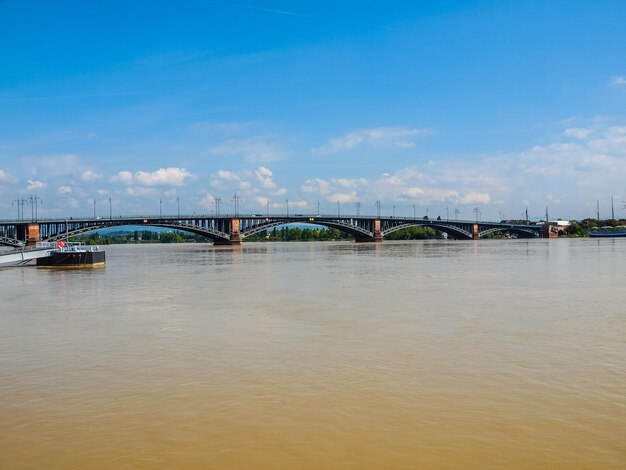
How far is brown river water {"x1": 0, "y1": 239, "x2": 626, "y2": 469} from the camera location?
6.90 meters

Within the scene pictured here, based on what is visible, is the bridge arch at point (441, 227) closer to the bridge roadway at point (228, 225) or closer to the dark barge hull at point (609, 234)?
the bridge roadway at point (228, 225)

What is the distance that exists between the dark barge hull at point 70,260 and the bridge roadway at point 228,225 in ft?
97.5

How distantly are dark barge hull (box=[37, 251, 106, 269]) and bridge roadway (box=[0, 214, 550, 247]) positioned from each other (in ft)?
97.5

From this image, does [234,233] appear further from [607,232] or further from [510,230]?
[607,232]

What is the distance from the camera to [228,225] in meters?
118

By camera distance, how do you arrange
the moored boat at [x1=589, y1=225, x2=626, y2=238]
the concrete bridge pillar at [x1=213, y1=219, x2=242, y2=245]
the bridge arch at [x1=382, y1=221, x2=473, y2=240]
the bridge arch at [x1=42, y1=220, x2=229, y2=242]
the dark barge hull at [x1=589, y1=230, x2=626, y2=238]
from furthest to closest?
1. the moored boat at [x1=589, y1=225, x2=626, y2=238]
2. the dark barge hull at [x1=589, y1=230, x2=626, y2=238]
3. the bridge arch at [x1=382, y1=221, x2=473, y2=240]
4. the concrete bridge pillar at [x1=213, y1=219, x2=242, y2=245]
5. the bridge arch at [x1=42, y1=220, x2=229, y2=242]

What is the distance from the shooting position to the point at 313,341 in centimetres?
1395

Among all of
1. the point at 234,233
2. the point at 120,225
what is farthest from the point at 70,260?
the point at 234,233

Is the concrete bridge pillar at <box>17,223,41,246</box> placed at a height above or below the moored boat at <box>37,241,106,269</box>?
above

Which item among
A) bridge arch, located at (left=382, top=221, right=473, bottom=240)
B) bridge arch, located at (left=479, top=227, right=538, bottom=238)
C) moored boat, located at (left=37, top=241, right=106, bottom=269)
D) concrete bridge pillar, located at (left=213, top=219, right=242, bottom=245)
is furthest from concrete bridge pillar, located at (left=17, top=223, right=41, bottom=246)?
bridge arch, located at (left=479, top=227, right=538, bottom=238)

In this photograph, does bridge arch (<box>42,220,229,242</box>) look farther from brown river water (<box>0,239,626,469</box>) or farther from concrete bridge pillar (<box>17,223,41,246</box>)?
brown river water (<box>0,239,626,469</box>)

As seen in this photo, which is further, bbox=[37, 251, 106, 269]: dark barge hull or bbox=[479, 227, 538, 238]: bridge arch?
bbox=[479, 227, 538, 238]: bridge arch

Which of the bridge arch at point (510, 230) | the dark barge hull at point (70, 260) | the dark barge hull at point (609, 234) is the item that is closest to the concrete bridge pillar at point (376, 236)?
the bridge arch at point (510, 230)

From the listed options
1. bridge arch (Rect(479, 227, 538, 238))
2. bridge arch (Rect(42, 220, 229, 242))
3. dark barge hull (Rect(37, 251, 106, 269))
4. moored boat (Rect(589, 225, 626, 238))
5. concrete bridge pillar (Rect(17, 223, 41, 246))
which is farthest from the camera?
moored boat (Rect(589, 225, 626, 238))
